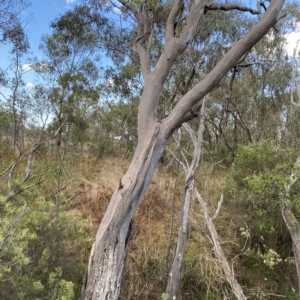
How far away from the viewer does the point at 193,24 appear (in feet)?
12.9

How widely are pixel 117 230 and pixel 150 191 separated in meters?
4.30

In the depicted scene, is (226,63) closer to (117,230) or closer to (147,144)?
(147,144)

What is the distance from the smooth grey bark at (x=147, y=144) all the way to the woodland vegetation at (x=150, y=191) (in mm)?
14

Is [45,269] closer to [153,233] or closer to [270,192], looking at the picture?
[153,233]

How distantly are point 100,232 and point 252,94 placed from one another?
13.3 m

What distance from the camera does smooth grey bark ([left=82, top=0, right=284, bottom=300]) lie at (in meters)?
3.14

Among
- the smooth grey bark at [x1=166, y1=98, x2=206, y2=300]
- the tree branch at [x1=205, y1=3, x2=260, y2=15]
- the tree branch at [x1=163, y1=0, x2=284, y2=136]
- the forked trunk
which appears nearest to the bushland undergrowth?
the forked trunk

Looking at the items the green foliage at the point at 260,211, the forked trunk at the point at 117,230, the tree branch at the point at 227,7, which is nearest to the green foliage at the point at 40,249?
the forked trunk at the point at 117,230

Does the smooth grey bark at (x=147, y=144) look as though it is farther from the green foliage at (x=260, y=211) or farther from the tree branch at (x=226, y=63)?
the green foliage at (x=260, y=211)

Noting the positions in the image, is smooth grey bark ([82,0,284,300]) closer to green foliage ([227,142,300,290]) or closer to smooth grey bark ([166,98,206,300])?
smooth grey bark ([166,98,206,300])

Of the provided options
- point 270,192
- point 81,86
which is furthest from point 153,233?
A: point 81,86

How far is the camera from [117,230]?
3.21m

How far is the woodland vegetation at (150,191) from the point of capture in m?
3.44

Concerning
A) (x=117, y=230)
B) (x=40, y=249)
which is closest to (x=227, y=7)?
(x=117, y=230)
